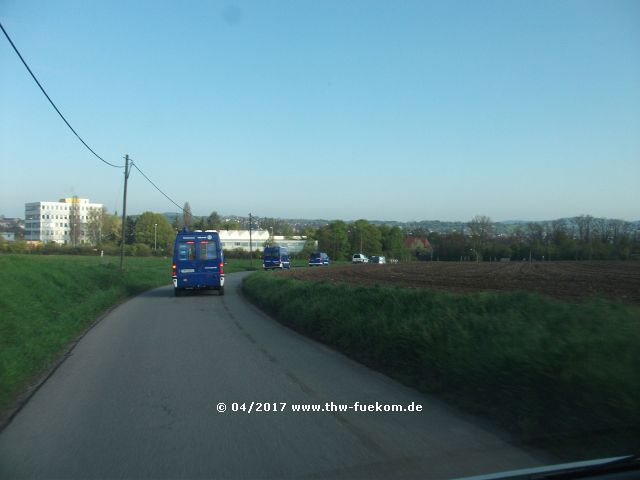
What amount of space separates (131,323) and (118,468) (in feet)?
39.6

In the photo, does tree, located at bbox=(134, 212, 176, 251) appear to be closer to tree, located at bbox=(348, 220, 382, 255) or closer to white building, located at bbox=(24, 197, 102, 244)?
white building, located at bbox=(24, 197, 102, 244)

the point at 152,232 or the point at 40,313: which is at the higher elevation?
the point at 152,232

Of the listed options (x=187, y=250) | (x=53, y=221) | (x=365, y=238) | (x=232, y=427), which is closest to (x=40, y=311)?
(x=187, y=250)

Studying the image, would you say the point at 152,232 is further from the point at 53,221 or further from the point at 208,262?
the point at 208,262

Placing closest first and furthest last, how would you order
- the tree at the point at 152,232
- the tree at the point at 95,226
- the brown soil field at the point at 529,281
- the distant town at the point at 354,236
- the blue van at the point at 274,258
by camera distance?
1. the brown soil field at the point at 529,281
2. the blue van at the point at 274,258
3. the distant town at the point at 354,236
4. the tree at the point at 152,232
5. the tree at the point at 95,226

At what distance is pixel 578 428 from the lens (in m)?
5.44

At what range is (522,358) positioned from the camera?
22.0ft

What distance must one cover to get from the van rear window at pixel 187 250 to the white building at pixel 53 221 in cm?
9734

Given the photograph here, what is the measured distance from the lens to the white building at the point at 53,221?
11719 centimetres

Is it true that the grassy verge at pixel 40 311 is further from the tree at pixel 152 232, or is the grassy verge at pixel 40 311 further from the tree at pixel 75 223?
the tree at pixel 75 223

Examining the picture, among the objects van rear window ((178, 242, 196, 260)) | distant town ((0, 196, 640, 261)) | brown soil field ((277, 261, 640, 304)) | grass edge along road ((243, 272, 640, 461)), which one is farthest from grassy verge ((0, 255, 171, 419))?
distant town ((0, 196, 640, 261))

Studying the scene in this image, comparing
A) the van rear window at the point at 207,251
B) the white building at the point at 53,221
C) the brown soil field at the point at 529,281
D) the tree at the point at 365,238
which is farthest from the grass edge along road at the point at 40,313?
the tree at the point at 365,238

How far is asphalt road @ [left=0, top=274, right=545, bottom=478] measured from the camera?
497 centimetres

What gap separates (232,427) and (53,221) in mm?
126919
